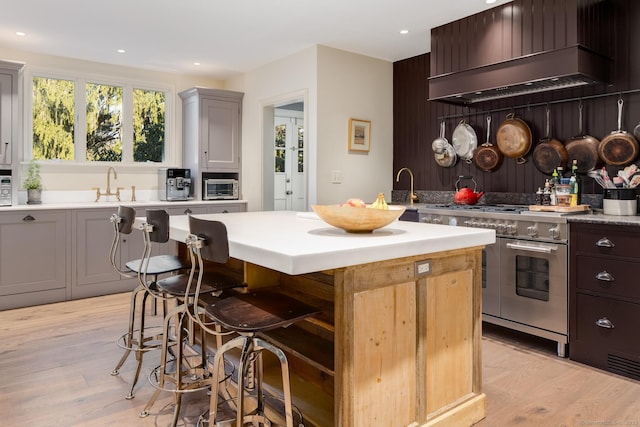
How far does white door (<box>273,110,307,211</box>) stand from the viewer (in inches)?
268

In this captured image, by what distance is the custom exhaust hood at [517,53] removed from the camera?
2998 millimetres

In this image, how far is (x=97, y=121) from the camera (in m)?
5.07

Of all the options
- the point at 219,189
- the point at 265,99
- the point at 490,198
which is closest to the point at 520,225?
the point at 490,198

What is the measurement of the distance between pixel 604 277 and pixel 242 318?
7.46ft

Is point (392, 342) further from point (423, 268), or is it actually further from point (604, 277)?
point (604, 277)

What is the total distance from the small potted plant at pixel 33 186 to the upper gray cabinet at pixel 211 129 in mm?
1573

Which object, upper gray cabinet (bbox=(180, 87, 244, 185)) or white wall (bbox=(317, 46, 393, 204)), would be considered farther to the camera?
upper gray cabinet (bbox=(180, 87, 244, 185))

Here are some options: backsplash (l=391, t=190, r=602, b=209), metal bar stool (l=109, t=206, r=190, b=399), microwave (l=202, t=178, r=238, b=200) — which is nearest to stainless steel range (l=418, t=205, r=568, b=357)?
backsplash (l=391, t=190, r=602, b=209)

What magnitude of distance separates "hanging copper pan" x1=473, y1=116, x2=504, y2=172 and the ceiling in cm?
111

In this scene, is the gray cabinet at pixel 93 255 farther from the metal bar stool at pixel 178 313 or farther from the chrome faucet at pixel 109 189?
the metal bar stool at pixel 178 313

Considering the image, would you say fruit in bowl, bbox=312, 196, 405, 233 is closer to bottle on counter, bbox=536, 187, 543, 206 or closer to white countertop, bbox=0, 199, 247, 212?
bottle on counter, bbox=536, 187, 543, 206

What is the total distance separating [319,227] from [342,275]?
25.6 inches

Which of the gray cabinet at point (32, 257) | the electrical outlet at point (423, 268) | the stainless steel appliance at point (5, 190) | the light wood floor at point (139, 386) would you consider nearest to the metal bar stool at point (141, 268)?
the light wood floor at point (139, 386)

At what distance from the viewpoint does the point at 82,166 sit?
493cm
